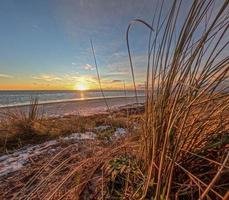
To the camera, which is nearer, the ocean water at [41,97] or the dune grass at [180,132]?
the dune grass at [180,132]

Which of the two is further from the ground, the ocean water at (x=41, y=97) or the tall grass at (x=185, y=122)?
the tall grass at (x=185, y=122)

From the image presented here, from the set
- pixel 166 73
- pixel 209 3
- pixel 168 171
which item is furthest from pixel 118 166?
pixel 209 3

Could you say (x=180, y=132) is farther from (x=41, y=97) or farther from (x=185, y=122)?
(x=41, y=97)

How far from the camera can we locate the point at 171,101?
1.04 metres

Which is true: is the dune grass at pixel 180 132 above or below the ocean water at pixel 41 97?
above

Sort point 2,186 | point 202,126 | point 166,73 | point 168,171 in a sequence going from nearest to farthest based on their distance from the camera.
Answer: point 168,171 → point 202,126 → point 166,73 → point 2,186

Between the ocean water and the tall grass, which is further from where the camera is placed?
the ocean water

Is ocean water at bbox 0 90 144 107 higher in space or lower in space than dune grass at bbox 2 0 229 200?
lower

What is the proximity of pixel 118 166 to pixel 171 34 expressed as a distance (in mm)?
733

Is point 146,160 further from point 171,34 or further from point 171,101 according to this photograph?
point 171,34

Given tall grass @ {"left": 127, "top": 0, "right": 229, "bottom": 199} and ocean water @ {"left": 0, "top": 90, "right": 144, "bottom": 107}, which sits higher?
tall grass @ {"left": 127, "top": 0, "right": 229, "bottom": 199}

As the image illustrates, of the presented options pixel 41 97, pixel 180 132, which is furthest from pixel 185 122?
pixel 41 97

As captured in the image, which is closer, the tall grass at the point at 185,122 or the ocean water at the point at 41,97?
the tall grass at the point at 185,122

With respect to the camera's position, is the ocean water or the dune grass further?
the ocean water
